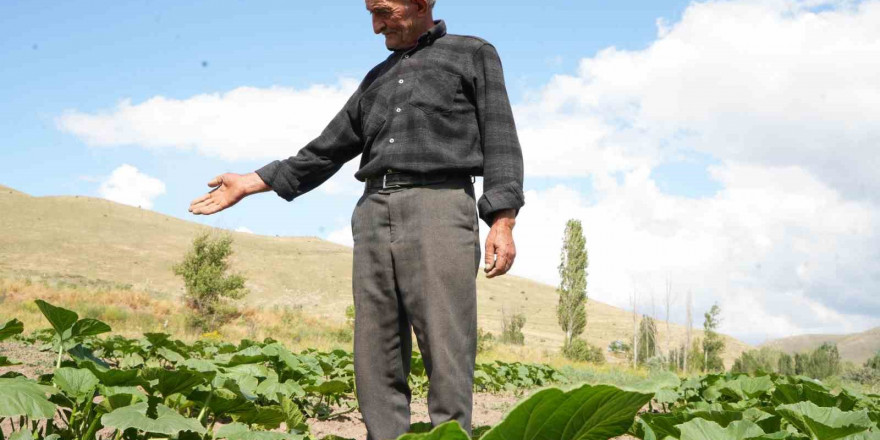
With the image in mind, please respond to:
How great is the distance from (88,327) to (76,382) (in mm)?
368

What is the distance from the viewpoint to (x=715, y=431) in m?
1.22

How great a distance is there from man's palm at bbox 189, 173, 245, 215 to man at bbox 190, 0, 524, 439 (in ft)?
1.83

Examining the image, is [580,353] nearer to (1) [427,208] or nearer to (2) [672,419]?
(1) [427,208]

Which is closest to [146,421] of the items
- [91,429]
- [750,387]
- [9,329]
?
[91,429]

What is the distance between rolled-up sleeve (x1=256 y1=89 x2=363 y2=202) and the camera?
264cm

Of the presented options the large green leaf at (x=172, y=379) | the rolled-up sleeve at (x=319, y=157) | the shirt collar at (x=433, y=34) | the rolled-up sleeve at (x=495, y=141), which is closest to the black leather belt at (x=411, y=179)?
the rolled-up sleeve at (x=495, y=141)

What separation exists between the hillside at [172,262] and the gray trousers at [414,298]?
3647 centimetres

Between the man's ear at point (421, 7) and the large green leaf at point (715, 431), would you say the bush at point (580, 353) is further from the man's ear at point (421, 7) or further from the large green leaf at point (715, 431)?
the large green leaf at point (715, 431)

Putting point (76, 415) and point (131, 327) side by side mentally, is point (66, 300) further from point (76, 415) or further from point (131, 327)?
point (76, 415)

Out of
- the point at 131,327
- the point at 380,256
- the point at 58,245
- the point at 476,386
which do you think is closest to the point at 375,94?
the point at 380,256

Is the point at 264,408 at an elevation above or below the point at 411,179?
below

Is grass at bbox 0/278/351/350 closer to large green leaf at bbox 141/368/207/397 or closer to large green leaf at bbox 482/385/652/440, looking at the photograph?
large green leaf at bbox 141/368/207/397

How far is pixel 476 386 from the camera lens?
23.2 feet

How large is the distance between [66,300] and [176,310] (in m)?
3.20
